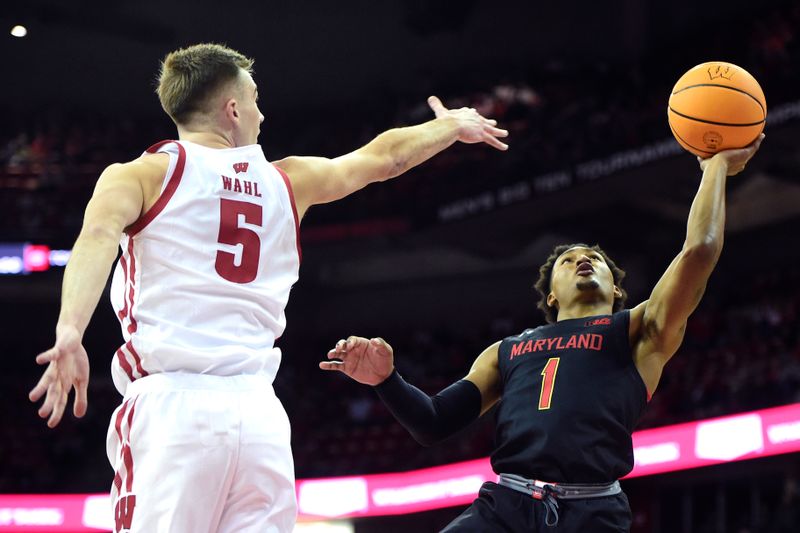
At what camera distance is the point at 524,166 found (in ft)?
52.0

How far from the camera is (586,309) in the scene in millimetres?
4480

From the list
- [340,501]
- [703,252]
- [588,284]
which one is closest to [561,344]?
[588,284]

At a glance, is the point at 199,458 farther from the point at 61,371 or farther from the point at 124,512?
the point at 61,371

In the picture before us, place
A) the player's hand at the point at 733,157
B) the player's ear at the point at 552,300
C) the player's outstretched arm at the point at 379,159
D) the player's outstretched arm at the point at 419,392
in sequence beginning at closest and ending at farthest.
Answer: the player's outstretched arm at the point at 379,159
the player's outstretched arm at the point at 419,392
the player's hand at the point at 733,157
the player's ear at the point at 552,300

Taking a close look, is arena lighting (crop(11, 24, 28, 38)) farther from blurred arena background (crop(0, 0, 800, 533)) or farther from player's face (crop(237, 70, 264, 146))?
player's face (crop(237, 70, 264, 146))

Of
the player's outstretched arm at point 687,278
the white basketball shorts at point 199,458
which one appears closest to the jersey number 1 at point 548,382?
the player's outstretched arm at point 687,278

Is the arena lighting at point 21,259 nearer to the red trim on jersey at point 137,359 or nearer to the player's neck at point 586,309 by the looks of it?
the player's neck at point 586,309

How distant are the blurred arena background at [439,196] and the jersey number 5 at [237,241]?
352 inches

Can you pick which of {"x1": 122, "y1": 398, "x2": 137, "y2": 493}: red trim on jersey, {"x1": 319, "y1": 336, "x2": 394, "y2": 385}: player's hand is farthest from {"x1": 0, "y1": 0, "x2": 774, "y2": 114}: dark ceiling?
{"x1": 122, "y1": 398, "x2": 137, "y2": 493}: red trim on jersey

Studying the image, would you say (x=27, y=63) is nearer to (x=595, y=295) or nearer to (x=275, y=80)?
(x=275, y=80)

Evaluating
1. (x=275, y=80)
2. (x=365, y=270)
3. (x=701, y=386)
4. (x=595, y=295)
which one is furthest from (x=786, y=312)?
(x=275, y=80)

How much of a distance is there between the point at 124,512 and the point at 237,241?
786mm

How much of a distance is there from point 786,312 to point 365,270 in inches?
336

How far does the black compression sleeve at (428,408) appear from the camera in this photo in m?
4.23
